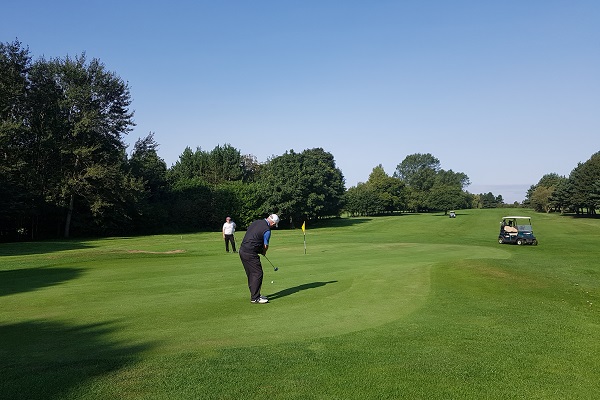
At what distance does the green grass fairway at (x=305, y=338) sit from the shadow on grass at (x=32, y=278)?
22 centimetres

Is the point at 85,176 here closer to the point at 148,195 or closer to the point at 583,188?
the point at 148,195

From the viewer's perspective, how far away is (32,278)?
53.0ft

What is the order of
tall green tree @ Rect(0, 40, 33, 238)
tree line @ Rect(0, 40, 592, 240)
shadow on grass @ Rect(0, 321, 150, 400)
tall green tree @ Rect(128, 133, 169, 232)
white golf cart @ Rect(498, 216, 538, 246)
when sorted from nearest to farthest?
shadow on grass @ Rect(0, 321, 150, 400) → white golf cart @ Rect(498, 216, 538, 246) → tall green tree @ Rect(0, 40, 33, 238) → tree line @ Rect(0, 40, 592, 240) → tall green tree @ Rect(128, 133, 169, 232)

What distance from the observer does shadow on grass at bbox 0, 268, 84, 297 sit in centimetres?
1384

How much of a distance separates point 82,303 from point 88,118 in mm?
46254

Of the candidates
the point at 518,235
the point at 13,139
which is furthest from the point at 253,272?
the point at 13,139

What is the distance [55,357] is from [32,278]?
1131 centimetres

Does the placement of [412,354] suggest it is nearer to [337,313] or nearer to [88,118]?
[337,313]

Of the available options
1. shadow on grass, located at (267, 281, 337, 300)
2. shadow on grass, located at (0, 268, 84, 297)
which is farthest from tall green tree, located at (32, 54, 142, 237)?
shadow on grass, located at (267, 281, 337, 300)

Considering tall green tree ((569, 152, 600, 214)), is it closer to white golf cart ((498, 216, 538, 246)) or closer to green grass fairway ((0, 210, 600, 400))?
white golf cart ((498, 216, 538, 246))

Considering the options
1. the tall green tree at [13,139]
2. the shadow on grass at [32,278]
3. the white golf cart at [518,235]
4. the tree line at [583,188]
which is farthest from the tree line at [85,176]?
the tree line at [583,188]

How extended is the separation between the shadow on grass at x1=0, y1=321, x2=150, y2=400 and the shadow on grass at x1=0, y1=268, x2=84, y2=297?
18.5 ft

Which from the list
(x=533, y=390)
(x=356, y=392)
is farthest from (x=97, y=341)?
(x=533, y=390)

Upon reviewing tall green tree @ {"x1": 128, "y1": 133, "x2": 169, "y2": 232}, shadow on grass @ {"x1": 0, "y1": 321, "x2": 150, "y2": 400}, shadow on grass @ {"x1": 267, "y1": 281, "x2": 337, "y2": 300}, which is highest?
tall green tree @ {"x1": 128, "y1": 133, "x2": 169, "y2": 232}
